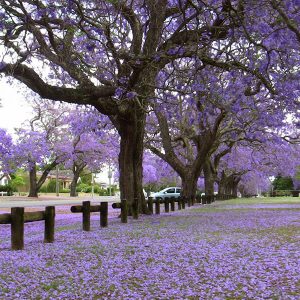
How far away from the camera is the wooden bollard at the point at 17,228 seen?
719 cm

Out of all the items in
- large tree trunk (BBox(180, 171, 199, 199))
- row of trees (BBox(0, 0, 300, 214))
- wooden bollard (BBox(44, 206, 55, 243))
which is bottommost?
wooden bollard (BBox(44, 206, 55, 243))

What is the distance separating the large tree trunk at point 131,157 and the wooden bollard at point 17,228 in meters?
7.24

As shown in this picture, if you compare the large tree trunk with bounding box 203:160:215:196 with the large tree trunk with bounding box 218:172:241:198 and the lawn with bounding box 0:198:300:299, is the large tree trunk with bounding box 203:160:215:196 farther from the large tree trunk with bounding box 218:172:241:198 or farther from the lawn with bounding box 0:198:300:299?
the lawn with bounding box 0:198:300:299

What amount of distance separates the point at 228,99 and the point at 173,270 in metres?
12.2

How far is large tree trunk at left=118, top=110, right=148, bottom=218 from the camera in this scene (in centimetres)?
1464

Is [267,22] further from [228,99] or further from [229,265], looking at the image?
[229,265]

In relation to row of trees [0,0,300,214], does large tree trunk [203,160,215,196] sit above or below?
below

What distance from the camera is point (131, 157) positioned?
14891 mm

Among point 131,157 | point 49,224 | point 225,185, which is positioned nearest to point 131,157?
point 131,157

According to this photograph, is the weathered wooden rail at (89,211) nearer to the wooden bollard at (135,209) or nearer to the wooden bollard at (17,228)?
the wooden bollard at (135,209)

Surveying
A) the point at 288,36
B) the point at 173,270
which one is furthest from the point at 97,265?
the point at 288,36

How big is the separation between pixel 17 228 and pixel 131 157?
311 inches

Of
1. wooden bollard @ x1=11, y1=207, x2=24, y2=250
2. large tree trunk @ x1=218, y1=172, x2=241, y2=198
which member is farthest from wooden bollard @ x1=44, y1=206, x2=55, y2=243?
large tree trunk @ x1=218, y1=172, x2=241, y2=198

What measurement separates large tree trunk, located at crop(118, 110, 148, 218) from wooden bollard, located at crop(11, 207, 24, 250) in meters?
7.24
